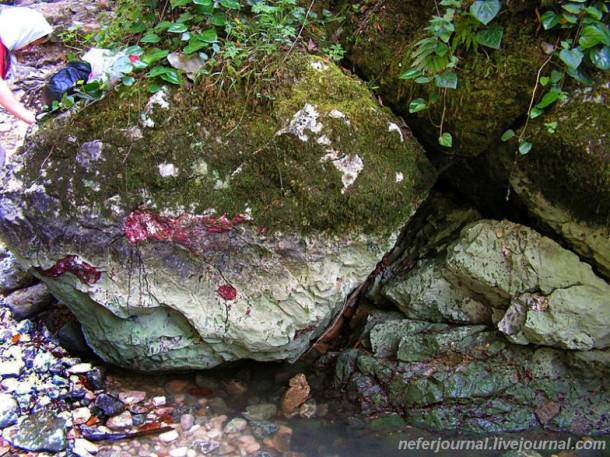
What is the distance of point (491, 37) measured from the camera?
2.46 metres

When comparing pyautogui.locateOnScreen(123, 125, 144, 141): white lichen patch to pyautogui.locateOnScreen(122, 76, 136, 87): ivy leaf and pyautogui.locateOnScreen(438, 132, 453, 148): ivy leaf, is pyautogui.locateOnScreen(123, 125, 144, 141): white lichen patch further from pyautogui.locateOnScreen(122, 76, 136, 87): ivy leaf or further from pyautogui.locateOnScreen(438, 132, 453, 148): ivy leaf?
pyautogui.locateOnScreen(438, 132, 453, 148): ivy leaf

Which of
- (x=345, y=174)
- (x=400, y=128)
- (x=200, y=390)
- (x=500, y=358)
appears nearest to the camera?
(x=345, y=174)

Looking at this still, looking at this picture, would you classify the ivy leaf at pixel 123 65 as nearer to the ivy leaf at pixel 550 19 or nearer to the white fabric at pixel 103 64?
the white fabric at pixel 103 64

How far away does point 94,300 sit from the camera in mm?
2789

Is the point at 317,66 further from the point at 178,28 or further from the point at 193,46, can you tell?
the point at 178,28

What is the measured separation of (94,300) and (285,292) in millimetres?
1109

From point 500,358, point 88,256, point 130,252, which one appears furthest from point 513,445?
point 88,256

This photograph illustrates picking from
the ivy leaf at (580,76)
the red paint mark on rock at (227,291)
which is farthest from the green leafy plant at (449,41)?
the red paint mark on rock at (227,291)

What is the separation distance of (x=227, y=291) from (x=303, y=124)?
1.04 metres

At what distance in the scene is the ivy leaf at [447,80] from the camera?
2.49 meters

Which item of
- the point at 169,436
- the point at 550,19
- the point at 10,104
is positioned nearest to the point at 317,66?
the point at 550,19

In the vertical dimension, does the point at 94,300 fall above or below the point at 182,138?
below

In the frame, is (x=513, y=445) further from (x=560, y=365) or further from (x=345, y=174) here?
(x=345, y=174)

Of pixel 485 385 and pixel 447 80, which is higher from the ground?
pixel 447 80
